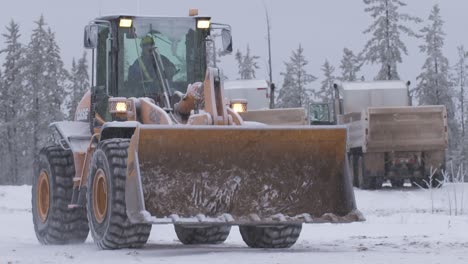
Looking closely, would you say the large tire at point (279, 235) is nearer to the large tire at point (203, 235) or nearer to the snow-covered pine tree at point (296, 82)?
the large tire at point (203, 235)

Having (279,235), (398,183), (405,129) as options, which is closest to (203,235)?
(279,235)

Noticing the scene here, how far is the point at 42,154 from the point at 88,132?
2.52 feet

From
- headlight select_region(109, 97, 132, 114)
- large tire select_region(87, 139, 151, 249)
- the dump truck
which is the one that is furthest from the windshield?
the dump truck

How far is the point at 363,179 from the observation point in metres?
25.9

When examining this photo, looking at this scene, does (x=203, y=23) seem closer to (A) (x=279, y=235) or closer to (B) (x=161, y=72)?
(B) (x=161, y=72)

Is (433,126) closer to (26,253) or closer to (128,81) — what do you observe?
(128,81)

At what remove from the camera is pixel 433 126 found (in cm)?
2503

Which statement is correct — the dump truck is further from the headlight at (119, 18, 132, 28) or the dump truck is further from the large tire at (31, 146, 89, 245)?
the headlight at (119, 18, 132, 28)

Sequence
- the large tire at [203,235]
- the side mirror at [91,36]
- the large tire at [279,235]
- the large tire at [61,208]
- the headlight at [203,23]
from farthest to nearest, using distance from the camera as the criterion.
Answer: the large tire at [203,235] → the large tire at [61,208] → the headlight at [203,23] → the side mirror at [91,36] → the large tire at [279,235]

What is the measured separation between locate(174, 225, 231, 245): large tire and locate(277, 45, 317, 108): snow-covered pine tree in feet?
175

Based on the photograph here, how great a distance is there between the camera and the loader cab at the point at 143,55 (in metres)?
10.9

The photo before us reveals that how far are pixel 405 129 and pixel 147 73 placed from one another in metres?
15.1

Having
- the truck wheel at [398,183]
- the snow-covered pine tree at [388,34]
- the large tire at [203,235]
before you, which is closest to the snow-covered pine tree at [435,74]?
the snow-covered pine tree at [388,34]

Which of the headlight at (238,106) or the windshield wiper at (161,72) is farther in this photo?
the headlight at (238,106)
